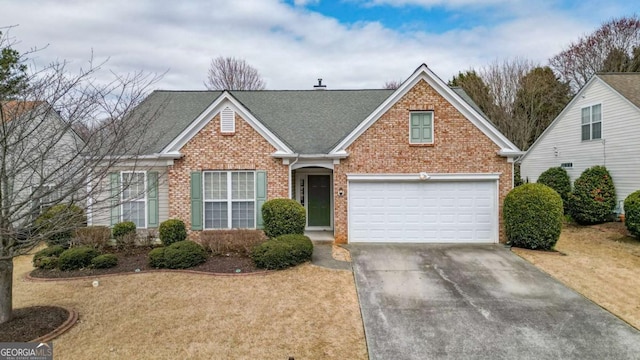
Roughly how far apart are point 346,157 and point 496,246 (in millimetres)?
5861

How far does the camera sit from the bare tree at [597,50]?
27.5m

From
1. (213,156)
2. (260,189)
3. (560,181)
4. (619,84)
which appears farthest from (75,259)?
(619,84)

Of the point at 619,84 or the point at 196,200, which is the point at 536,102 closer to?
the point at 619,84

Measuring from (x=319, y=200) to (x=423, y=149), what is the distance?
15.7 feet

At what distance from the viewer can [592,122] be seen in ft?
54.7

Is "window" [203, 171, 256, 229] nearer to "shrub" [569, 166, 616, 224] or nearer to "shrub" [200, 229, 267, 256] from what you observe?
"shrub" [200, 229, 267, 256]

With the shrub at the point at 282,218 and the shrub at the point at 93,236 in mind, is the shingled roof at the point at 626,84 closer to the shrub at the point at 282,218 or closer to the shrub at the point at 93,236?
the shrub at the point at 282,218

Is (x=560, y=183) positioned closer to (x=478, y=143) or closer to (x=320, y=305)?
(x=478, y=143)

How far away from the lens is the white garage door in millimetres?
11859

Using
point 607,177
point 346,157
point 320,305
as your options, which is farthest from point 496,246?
point 607,177

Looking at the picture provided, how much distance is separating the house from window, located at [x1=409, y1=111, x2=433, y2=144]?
0.11 ft

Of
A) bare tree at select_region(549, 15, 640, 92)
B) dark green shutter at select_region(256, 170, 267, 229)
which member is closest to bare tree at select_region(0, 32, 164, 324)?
dark green shutter at select_region(256, 170, 267, 229)

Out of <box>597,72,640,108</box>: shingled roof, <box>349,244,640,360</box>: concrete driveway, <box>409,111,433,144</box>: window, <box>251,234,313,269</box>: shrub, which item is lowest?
<box>349,244,640,360</box>: concrete driveway

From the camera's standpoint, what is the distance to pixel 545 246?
10688mm
